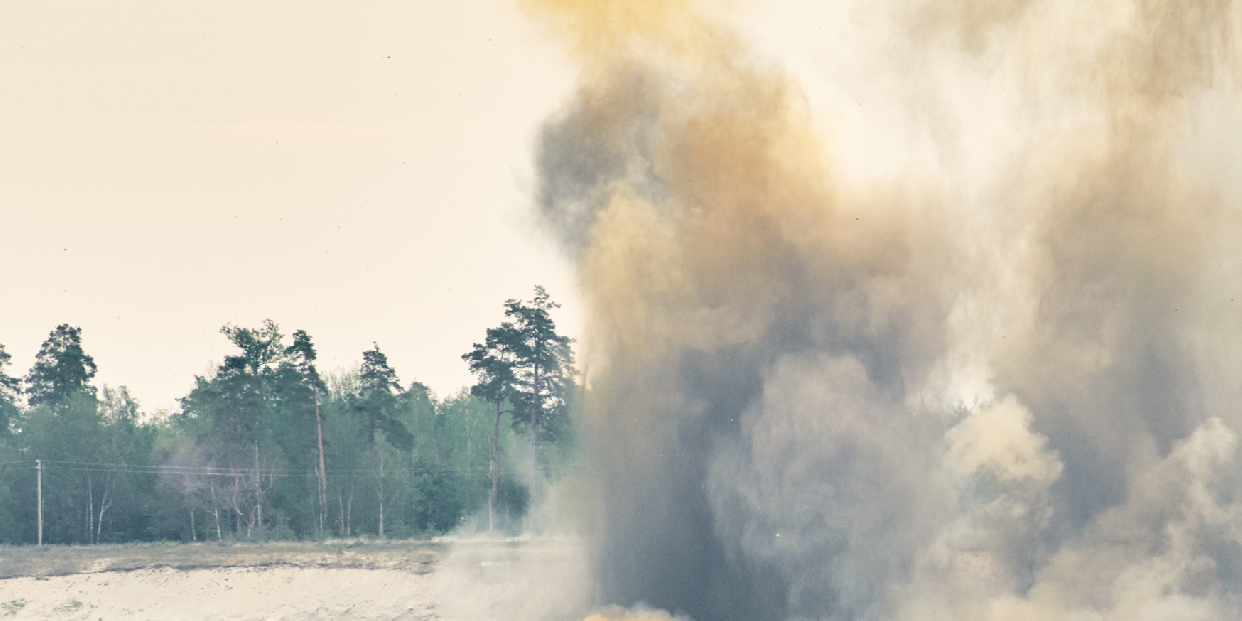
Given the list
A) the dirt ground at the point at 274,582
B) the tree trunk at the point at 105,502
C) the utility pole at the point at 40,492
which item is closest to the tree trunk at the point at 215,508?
the tree trunk at the point at 105,502

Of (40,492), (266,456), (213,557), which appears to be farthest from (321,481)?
(40,492)

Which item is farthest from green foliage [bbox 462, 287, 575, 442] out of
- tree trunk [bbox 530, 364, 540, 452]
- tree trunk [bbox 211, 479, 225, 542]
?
tree trunk [bbox 211, 479, 225, 542]

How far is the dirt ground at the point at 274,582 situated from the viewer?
68.9 m

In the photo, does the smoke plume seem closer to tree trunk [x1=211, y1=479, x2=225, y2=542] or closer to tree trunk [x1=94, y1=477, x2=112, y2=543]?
tree trunk [x1=211, y1=479, x2=225, y2=542]

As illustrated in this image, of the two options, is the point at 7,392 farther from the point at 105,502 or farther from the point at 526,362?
the point at 526,362

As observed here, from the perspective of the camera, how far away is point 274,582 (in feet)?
239

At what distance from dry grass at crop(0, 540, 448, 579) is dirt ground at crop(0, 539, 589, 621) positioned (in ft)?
0.18

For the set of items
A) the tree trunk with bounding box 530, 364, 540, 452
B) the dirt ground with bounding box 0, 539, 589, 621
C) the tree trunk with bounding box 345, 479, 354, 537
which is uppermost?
the tree trunk with bounding box 530, 364, 540, 452

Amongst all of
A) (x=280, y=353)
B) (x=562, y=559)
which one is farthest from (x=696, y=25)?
(x=280, y=353)

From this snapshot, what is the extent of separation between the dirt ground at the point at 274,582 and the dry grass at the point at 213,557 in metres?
0.06

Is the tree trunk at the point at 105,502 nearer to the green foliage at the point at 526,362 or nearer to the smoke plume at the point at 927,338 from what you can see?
the green foliage at the point at 526,362

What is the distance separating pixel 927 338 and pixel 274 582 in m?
39.4

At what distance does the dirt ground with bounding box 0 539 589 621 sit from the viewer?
68875 millimetres

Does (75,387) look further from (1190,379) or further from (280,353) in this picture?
(1190,379)
